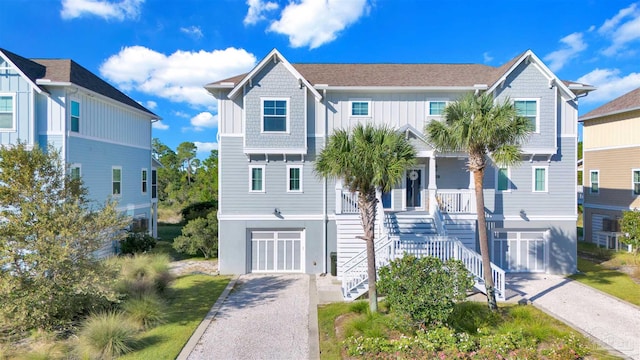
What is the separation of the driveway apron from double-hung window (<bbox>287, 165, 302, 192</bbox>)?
4193mm

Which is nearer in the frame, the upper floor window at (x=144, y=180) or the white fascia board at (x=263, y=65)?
the white fascia board at (x=263, y=65)

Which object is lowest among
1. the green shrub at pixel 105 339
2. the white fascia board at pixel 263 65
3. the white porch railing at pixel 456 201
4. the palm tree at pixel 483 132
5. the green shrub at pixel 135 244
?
the green shrub at pixel 105 339

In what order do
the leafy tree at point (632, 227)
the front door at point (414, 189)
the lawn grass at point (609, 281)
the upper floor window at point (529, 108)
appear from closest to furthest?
the lawn grass at point (609, 281) → the upper floor window at point (529, 108) → the leafy tree at point (632, 227) → the front door at point (414, 189)

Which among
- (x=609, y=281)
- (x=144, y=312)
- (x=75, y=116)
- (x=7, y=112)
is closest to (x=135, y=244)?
(x=75, y=116)

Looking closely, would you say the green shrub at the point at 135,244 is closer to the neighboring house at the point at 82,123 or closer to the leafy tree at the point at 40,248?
the neighboring house at the point at 82,123

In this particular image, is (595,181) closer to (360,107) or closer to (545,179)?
(545,179)

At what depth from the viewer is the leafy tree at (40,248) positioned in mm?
7797

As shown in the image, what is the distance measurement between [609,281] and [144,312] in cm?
1754

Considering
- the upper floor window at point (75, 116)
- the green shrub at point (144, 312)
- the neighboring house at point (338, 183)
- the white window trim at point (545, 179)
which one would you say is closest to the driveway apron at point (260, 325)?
the green shrub at point (144, 312)

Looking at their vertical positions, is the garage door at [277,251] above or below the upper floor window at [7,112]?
below

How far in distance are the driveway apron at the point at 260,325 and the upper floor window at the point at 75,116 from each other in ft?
34.9

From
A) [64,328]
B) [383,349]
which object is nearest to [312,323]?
[383,349]

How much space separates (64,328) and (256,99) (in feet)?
33.4

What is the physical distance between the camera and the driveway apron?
7.64 meters
